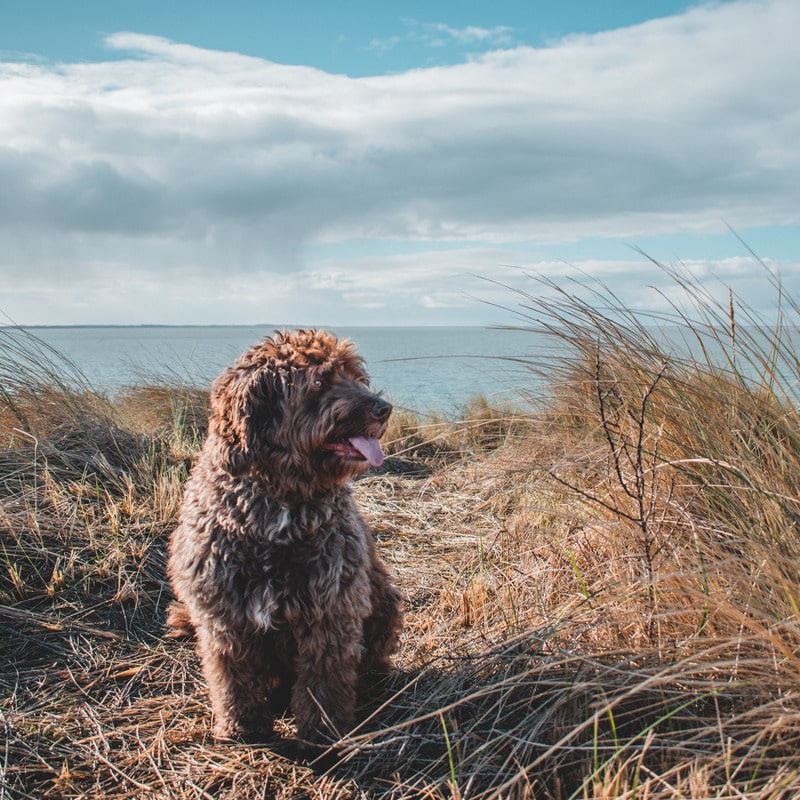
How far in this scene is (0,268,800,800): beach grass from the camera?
2.43m

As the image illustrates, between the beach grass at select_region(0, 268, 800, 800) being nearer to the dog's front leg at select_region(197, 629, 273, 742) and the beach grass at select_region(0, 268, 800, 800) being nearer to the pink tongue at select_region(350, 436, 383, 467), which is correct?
the dog's front leg at select_region(197, 629, 273, 742)

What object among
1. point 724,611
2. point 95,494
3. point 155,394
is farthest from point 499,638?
point 155,394

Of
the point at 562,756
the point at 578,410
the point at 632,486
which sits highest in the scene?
the point at 578,410

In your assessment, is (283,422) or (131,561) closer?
(283,422)

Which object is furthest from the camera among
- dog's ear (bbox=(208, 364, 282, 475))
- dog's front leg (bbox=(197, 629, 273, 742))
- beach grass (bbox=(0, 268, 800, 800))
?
dog's front leg (bbox=(197, 629, 273, 742))

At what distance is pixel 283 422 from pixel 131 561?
2.23m

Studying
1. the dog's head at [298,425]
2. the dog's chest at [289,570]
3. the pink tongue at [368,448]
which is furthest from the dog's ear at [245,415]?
the pink tongue at [368,448]

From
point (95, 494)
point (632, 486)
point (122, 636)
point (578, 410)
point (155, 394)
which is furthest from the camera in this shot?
point (155, 394)

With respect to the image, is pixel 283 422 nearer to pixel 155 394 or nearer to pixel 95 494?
pixel 95 494

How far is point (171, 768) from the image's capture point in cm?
299

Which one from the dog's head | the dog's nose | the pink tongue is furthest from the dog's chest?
the dog's nose

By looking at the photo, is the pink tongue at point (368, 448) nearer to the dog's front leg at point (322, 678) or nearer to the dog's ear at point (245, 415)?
the dog's ear at point (245, 415)

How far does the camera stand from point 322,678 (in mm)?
3014

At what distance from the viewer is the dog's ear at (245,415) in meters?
2.97
